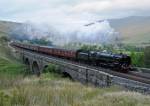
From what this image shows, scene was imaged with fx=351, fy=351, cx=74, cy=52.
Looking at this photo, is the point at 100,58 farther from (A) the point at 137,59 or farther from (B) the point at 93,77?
(A) the point at 137,59

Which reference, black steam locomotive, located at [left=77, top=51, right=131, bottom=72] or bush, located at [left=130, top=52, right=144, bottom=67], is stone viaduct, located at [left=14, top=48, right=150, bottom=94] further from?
bush, located at [left=130, top=52, right=144, bottom=67]

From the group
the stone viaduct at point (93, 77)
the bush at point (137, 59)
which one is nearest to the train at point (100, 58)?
the stone viaduct at point (93, 77)

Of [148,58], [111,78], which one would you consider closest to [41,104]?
[111,78]

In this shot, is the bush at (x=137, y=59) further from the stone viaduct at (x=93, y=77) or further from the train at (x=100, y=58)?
the stone viaduct at (x=93, y=77)

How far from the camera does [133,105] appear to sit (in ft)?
39.3

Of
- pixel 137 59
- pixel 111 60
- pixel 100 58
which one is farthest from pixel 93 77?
pixel 137 59

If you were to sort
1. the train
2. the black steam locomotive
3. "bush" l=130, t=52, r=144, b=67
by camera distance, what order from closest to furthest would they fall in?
the black steam locomotive, the train, "bush" l=130, t=52, r=144, b=67

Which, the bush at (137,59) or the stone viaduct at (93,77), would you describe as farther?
the bush at (137,59)

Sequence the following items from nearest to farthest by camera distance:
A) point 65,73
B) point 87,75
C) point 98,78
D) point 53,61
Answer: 1. point 98,78
2. point 87,75
3. point 65,73
4. point 53,61

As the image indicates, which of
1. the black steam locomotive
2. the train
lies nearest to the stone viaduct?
the black steam locomotive

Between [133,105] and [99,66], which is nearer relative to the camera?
[133,105]

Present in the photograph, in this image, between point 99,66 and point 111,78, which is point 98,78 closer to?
point 111,78

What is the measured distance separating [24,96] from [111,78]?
15.4m

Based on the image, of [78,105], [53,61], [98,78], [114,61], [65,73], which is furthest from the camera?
[53,61]
